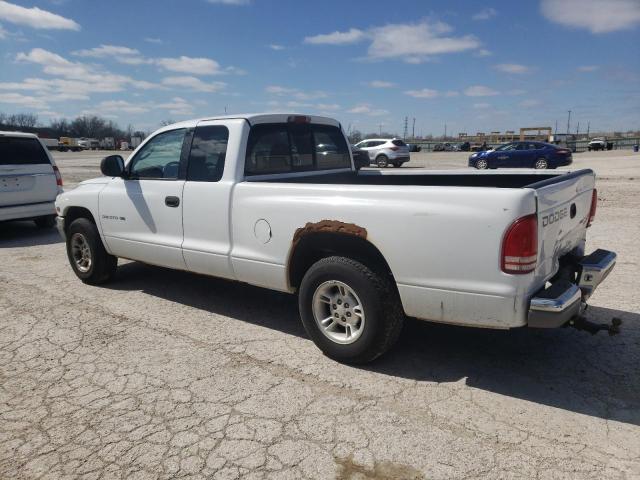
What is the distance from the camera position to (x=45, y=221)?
32.8 ft

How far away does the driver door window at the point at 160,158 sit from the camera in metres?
4.77

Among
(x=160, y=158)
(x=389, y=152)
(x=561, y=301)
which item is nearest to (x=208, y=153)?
(x=160, y=158)

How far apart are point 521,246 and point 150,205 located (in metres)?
3.55

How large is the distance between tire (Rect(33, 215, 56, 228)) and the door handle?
20.3 feet

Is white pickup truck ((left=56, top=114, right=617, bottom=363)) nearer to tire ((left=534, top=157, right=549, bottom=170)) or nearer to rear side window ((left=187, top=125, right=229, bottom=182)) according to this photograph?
rear side window ((left=187, top=125, right=229, bottom=182))

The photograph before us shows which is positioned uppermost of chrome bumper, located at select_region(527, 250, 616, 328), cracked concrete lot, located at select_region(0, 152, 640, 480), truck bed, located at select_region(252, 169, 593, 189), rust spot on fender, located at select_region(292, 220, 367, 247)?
truck bed, located at select_region(252, 169, 593, 189)

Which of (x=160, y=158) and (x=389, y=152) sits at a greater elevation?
(x=160, y=158)

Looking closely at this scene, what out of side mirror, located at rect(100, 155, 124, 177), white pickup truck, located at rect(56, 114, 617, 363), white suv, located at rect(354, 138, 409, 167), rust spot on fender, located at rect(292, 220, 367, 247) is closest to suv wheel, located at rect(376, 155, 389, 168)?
white suv, located at rect(354, 138, 409, 167)

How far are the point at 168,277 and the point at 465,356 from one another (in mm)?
3868

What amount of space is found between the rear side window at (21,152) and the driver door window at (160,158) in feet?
15.7

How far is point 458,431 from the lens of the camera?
2.83m

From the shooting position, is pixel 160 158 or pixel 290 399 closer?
pixel 290 399

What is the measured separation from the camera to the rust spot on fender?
3354mm

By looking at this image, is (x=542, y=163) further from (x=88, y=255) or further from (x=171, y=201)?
(x=171, y=201)
